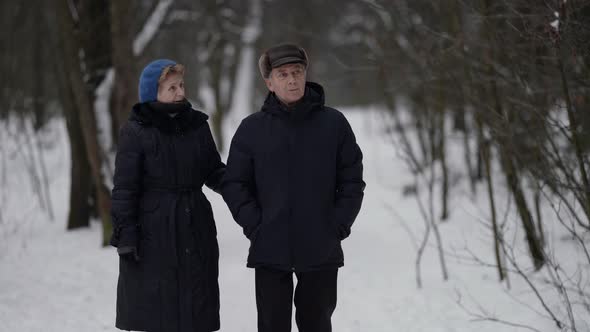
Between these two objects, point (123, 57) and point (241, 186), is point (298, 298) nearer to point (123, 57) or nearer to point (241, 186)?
point (241, 186)

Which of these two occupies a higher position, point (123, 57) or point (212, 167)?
point (123, 57)

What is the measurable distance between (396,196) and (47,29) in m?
8.77

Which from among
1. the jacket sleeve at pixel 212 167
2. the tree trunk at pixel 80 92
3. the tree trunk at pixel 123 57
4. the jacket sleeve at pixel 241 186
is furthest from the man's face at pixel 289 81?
the tree trunk at pixel 80 92

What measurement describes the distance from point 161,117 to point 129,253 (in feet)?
2.21

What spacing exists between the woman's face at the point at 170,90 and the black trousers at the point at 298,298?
95cm

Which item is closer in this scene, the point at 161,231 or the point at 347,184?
the point at 347,184

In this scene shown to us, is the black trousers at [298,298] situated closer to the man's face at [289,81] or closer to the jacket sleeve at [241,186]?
the jacket sleeve at [241,186]

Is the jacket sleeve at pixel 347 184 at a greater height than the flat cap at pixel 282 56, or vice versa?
the flat cap at pixel 282 56

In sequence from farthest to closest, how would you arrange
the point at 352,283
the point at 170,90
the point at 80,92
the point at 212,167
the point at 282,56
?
1. the point at 80,92
2. the point at 352,283
3. the point at 212,167
4. the point at 170,90
5. the point at 282,56

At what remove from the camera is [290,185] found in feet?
Answer: 8.89

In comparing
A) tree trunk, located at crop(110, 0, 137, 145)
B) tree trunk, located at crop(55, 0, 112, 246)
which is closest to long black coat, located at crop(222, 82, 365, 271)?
tree trunk, located at crop(110, 0, 137, 145)

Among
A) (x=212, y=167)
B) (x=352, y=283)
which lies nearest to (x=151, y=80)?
(x=212, y=167)

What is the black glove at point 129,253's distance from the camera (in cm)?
278

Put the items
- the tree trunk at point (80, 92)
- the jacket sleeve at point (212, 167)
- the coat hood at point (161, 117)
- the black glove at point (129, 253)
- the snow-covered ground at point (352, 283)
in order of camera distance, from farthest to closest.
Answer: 1. the tree trunk at point (80, 92)
2. the snow-covered ground at point (352, 283)
3. the jacket sleeve at point (212, 167)
4. the coat hood at point (161, 117)
5. the black glove at point (129, 253)
